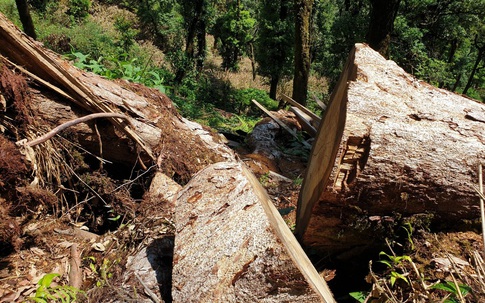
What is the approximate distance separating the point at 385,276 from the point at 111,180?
2410 mm

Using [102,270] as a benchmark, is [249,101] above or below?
below

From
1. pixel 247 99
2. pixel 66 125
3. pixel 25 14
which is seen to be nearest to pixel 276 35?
pixel 247 99

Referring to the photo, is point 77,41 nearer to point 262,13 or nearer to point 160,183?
point 262,13

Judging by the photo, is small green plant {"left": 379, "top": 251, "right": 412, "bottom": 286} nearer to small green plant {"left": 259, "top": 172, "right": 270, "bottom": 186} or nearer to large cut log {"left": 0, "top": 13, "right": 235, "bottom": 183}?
large cut log {"left": 0, "top": 13, "right": 235, "bottom": 183}

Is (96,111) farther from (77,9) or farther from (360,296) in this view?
(77,9)

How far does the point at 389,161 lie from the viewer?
7.09 ft

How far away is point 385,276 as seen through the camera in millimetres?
2293

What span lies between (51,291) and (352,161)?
6.70 feet

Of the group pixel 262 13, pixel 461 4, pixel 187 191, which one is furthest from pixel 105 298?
pixel 461 4

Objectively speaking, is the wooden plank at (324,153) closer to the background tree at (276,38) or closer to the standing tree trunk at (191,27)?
the standing tree trunk at (191,27)

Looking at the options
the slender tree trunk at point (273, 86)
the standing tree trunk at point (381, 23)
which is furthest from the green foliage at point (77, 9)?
the standing tree trunk at point (381, 23)

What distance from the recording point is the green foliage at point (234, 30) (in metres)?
21.2

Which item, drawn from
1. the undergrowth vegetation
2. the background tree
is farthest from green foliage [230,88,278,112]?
the background tree

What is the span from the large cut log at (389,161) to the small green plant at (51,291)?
5.13 ft
